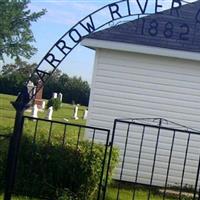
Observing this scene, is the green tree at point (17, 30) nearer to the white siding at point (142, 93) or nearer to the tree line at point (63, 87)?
the tree line at point (63, 87)

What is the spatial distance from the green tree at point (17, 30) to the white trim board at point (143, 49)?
104ft

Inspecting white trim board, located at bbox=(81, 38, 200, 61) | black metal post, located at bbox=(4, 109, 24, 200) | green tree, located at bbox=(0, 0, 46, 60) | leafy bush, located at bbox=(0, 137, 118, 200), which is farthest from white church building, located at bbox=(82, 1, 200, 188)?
green tree, located at bbox=(0, 0, 46, 60)

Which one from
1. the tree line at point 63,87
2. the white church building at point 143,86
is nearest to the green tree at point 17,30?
the tree line at point 63,87

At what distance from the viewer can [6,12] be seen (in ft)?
138

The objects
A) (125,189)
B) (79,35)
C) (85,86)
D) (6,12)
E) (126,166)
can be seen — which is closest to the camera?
(79,35)

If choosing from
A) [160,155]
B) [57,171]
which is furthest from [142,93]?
[57,171]

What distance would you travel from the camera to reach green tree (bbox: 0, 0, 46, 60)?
43.9 meters

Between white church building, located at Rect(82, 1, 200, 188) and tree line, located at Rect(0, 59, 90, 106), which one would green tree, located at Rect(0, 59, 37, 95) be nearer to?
tree line, located at Rect(0, 59, 90, 106)

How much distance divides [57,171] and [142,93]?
3.95 m

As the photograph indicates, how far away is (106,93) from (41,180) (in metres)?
3.74

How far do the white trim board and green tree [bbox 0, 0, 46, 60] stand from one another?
31727mm

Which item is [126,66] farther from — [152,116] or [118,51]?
[152,116]

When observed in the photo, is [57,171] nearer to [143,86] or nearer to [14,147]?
[14,147]

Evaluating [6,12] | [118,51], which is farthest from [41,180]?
[6,12]
